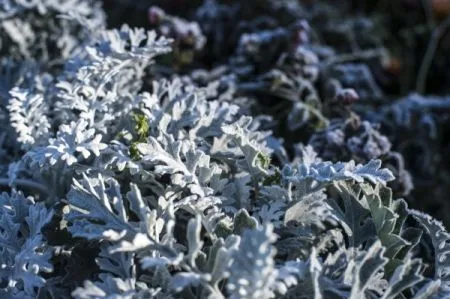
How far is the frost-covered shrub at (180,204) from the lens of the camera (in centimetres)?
94

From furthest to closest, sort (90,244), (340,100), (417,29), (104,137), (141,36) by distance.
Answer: (417,29), (340,100), (141,36), (104,137), (90,244)

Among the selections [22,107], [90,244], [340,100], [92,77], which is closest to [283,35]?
[340,100]

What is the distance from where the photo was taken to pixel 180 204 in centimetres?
105

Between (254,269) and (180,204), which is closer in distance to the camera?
(254,269)

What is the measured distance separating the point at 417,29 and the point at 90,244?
1419mm

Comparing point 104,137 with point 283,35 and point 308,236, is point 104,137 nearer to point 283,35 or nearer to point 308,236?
point 308,236

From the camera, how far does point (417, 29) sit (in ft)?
7.04

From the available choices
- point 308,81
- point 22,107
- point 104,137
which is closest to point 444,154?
point 308,81

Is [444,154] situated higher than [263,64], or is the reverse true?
[263,64]

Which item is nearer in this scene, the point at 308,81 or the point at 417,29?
the point at 308,81

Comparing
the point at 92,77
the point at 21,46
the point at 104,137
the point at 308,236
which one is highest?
the point at 21,46

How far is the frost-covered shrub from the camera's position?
0.94m

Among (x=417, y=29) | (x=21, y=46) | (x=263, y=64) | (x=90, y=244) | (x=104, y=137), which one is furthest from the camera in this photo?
(x=417, y=29)

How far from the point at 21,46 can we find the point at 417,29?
1186mm
